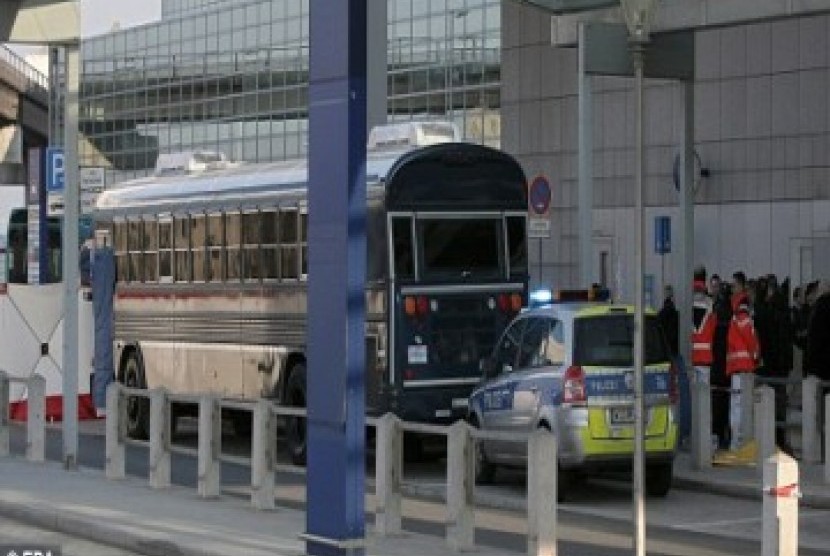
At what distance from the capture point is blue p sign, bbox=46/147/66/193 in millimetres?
23609

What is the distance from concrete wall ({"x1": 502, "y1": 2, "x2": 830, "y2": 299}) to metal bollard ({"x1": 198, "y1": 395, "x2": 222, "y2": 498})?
67.1 feet

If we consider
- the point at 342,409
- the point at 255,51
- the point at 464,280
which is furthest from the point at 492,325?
the point at 255,51

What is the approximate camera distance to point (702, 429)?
21750mm

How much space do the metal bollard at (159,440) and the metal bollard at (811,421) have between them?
23.9 feet

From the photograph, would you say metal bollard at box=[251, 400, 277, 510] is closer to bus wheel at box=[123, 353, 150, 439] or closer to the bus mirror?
the bus mirror

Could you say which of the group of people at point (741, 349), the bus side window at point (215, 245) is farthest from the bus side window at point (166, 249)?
the group of people at point (741, 349)

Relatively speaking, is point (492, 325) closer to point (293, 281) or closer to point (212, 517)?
point (293, 281)

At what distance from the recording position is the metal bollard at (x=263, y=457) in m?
17.6

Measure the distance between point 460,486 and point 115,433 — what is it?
22.0 ft

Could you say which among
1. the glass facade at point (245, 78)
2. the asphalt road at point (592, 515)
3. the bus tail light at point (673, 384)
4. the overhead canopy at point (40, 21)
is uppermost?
the glass facade at point (245, 78)

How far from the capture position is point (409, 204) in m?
22.1

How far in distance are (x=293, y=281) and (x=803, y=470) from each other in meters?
6.22

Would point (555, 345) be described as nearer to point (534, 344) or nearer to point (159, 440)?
point (534, 344)

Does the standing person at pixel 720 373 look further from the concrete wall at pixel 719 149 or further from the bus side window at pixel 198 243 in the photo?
the concrete wall at pixel 719 149
